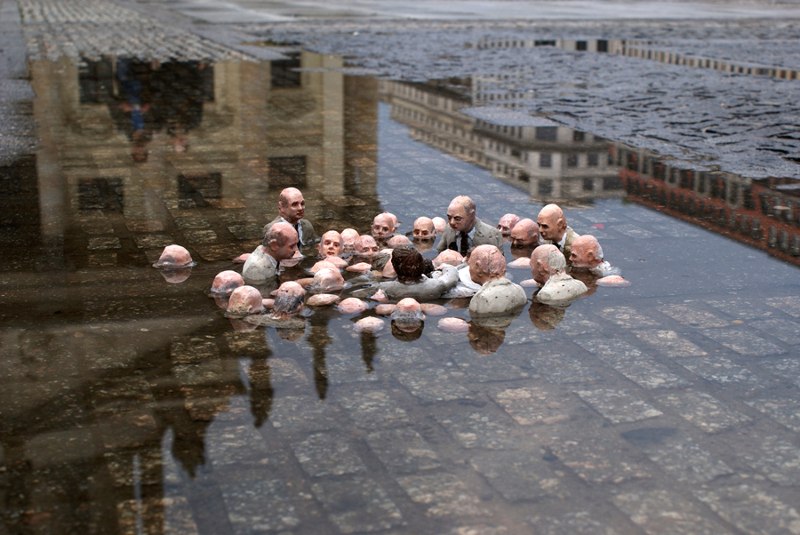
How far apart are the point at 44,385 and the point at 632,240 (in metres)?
3.84

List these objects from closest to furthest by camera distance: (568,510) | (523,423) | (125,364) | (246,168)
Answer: (568,510) < (523,423) < (125,364) < (246,168)

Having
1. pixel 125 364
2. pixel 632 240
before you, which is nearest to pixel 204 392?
pixel 125 364

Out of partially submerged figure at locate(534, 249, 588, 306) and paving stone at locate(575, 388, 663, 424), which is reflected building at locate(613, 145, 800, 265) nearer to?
partially submerged figure at locate(534, 249, 588, 306)

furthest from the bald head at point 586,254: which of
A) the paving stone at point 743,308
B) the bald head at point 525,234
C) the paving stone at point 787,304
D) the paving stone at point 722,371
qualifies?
the paving stone at point 722,371

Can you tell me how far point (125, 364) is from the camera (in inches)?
189

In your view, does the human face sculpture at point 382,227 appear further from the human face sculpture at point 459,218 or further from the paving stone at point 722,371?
the paving stone at point 722,371

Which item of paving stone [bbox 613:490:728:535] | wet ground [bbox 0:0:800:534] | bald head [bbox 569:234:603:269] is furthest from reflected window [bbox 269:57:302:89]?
paving stone [bbox 613:490:728:535]

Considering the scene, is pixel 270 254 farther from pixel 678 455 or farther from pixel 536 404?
pixel 678 455

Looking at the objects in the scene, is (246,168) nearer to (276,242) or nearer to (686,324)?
(276,242)

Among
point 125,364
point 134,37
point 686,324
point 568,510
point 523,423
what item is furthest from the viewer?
point 134,37

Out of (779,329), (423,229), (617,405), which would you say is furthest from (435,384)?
(423,229)

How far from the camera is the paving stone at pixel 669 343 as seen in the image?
4.95 metres

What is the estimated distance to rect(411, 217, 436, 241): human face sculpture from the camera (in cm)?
685

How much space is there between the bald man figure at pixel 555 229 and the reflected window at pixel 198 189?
253 centimetres
